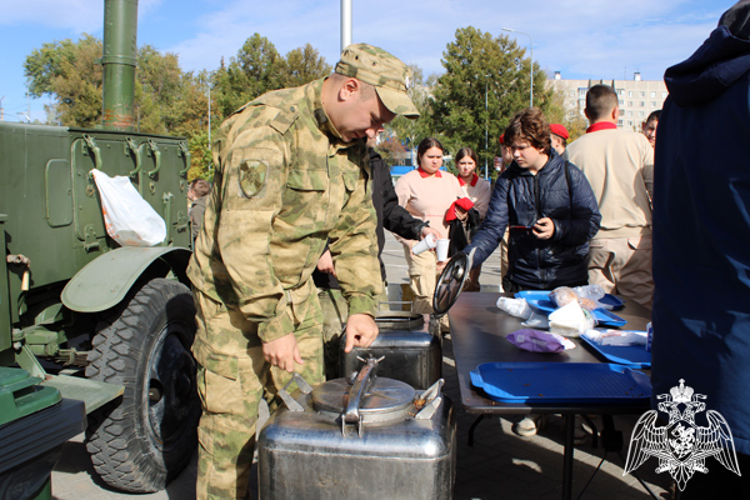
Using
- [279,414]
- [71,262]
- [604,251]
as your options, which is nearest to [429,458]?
[279,414]

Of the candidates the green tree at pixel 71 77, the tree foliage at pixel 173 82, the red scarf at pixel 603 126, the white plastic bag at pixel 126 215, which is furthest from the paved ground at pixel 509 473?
the green tree at pixel 71 77

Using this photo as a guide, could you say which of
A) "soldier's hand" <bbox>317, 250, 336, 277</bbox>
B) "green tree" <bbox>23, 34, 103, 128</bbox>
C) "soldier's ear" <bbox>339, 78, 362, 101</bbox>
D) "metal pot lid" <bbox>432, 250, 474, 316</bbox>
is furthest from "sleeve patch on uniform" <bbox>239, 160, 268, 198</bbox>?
"green tree" <bbox>23, 34, 103, 128</bbox>

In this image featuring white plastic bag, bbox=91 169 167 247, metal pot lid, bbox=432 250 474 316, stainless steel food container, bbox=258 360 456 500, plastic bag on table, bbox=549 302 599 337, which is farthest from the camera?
white plastic bag, bbox=91 169 167 247

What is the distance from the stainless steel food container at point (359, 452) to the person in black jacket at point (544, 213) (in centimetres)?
180

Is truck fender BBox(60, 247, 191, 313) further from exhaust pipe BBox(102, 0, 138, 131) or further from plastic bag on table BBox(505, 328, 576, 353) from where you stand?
plastic bag on table BBox(505, 328, 576, 353)

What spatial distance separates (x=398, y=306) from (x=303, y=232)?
11.6 ft

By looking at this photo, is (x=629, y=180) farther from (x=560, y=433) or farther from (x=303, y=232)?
(x=303, y=232)

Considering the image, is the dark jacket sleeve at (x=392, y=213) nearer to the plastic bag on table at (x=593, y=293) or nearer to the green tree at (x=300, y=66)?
the plastic bag on table at (x=593, y=293)

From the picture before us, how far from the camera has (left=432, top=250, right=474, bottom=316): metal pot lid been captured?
106 inches

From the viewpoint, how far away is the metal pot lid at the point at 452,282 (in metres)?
2.68

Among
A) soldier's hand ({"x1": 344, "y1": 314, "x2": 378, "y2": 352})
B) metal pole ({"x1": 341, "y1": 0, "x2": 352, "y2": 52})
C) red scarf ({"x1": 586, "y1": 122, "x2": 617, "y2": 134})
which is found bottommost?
soldier's hand ({"x1": 344, "y1": 314, "x2": 378, "y2": 352})

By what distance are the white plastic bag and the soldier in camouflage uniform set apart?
1.36m

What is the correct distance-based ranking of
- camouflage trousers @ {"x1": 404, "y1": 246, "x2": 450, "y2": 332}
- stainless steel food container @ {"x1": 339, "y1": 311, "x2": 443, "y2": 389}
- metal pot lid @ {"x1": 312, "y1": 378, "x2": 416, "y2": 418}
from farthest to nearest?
camouflage trousers @ {"x1": 404, "y1": 246, "x2": 450, "y2": 332}, stainless steel food container @ {"x1": 339, "y1": 311, "x2": 443, "y2": 389}, metal pot lid @ {"x1": 312, "y1": 378, "x2": 416, "y2": 418}

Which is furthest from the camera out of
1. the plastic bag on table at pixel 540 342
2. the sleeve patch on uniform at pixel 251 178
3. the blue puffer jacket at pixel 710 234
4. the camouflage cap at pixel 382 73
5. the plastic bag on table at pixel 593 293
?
the plastic bag on table at pixel 593 293
